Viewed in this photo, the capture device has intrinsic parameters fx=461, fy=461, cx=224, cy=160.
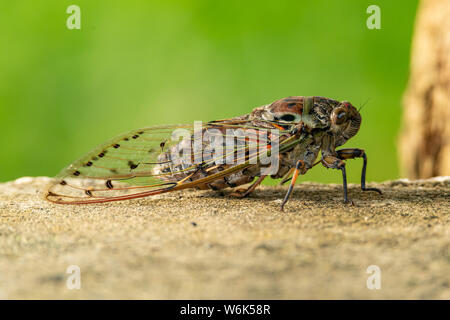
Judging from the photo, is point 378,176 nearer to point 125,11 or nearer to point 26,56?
point 125,11

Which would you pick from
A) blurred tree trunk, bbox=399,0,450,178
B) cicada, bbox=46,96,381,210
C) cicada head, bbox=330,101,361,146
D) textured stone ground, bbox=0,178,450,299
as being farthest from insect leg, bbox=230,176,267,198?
blurred tree trunk, bbox=399,0,450,178

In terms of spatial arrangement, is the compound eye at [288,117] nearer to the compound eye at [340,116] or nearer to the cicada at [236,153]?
the cicada at [236,153]

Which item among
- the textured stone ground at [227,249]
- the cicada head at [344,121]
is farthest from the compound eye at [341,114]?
the textured stone ground at [227,249]

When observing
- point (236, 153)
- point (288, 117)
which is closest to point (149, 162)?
point (236, 153)

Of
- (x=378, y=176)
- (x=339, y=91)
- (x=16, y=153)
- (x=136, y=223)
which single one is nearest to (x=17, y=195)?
(x=136, y=223)

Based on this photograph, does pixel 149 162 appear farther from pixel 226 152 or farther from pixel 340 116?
pixel 340 116
